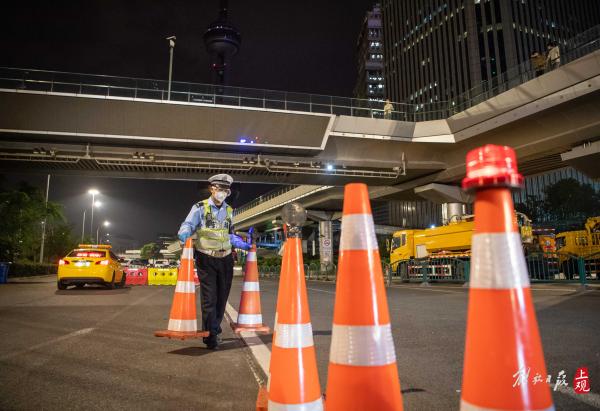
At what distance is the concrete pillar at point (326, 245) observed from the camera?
4962 centimetres

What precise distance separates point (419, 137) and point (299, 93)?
8.20m

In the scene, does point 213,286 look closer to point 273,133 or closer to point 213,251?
point 213,251

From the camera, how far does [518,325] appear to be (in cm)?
125

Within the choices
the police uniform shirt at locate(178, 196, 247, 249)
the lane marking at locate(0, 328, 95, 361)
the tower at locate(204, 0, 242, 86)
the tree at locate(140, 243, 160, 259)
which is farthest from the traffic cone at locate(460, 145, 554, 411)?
the tree at locate(140, 243, 160, 259)

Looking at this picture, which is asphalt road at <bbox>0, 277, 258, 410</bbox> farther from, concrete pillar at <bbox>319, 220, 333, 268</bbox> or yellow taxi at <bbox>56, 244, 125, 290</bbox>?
concrete pillar at <bbox>319, 220, 333, 268</bbox>

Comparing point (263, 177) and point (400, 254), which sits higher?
point (263, 177)

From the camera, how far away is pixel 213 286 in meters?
5.02

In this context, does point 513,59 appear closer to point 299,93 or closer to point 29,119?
point 299,93

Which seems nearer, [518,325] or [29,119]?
[518,325]

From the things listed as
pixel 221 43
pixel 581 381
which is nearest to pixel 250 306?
pixel 581 381

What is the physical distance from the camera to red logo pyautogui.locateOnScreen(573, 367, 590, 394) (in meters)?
2.95

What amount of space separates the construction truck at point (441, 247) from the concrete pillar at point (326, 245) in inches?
912

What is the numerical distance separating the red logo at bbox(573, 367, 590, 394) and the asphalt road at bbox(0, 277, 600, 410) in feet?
0.16

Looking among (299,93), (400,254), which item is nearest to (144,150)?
(299,93)
